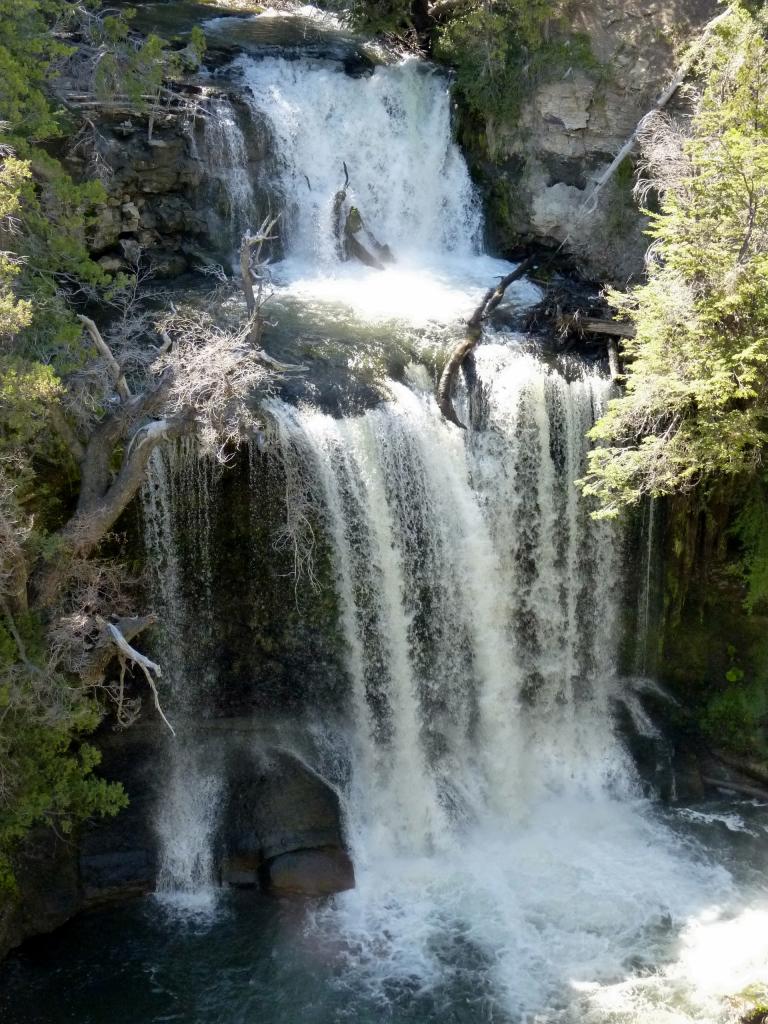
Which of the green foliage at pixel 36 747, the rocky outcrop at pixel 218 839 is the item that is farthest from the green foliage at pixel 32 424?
the rocky outcrop at pixel 218 839

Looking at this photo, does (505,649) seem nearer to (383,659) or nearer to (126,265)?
(383,659)

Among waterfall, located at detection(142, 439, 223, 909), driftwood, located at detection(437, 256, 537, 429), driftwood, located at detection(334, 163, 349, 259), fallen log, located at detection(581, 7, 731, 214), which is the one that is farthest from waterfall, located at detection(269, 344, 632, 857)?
fallen log, located at detection(581, 7, 731, 214)

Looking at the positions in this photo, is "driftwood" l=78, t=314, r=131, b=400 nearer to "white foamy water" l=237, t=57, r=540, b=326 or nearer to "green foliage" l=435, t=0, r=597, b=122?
"white foamy water" l=237, t=57, r=540, b=326

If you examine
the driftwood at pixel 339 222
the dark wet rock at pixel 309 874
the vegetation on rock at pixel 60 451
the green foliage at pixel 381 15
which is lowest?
the dark wet rock at pixel 309 874

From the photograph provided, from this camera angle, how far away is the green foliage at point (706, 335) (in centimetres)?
1118

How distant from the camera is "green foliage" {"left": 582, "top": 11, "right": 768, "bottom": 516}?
1118 cm

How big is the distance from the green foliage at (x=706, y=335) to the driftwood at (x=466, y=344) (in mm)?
1958

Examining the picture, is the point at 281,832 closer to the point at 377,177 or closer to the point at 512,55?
the point at 377,177

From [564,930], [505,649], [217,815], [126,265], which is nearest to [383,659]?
[505,649]

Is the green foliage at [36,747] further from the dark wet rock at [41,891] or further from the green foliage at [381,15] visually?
the green foliage at [381,15]

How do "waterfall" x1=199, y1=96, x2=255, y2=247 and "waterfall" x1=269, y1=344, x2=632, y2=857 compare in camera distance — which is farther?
"waterfall" x1=199, y1=96, x2=255, y2=247

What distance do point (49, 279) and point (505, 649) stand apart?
7.13 m

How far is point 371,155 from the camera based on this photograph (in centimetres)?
1708

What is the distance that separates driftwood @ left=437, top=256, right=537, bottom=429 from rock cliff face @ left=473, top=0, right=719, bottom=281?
4.44 ft
